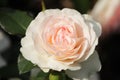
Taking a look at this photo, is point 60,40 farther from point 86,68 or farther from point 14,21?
point 14,21

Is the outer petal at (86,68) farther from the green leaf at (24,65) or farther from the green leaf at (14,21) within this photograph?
the green leaf at (14,21)

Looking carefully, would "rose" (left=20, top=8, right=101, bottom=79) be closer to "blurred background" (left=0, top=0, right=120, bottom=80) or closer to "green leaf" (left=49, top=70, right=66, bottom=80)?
"green leaf" (left=49, top=70, right=66, bottom=80)

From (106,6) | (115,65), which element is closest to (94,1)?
(106,6)

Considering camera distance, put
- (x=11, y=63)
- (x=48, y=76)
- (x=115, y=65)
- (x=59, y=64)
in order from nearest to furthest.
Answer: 1. (x=59, y=64)
2. (x=48, y=76)
3. (x=11, y=63)
4. (x=115, y=65)

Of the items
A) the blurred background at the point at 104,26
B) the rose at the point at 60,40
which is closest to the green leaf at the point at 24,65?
the rose at the point at 60,40

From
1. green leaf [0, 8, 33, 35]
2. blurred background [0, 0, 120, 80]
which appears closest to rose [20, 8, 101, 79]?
green leaf [0, 8, 33, 35]

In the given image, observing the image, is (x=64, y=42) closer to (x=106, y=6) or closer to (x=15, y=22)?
(x=15, y=22)
